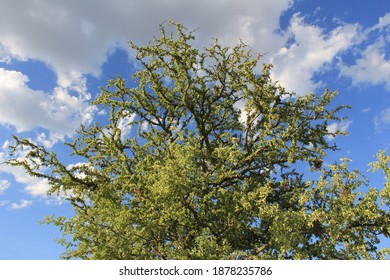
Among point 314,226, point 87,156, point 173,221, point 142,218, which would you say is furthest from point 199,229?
point 87,156

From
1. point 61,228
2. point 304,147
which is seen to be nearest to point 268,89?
point 304,147

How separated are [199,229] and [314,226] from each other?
642cm

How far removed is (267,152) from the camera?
82.9ft

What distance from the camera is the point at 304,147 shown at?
25.1 metres

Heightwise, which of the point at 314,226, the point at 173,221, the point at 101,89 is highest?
the point at 101,89

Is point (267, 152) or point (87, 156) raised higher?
point (87, 156)

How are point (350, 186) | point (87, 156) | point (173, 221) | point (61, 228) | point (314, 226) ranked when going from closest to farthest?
point (350, 186) < point (314, 226) < point (173, 221) < point (61, 228) < point (87, 156)

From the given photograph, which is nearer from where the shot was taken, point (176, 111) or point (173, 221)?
point (173, 221)

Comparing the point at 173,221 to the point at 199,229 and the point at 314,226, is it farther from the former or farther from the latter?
the point at 314,226

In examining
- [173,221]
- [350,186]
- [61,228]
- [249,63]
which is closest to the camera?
[350,186]

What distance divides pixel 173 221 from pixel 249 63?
11.3 m

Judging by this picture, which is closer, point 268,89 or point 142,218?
point 142,218
